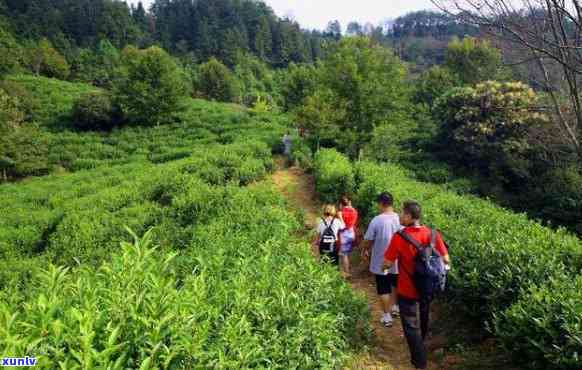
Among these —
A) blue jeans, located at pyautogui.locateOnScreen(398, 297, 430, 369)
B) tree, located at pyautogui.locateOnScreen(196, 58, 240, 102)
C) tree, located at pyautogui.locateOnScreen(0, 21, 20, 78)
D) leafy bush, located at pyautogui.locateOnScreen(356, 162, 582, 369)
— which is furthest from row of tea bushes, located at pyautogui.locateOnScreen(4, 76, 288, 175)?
blue jeans, located at pyautogui.locateOnScreen(398, 297, 430, 369)

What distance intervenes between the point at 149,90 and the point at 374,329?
→ 28.1 metres

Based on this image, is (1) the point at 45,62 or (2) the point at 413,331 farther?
(1) the point at 45,62

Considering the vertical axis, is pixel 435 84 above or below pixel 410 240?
above

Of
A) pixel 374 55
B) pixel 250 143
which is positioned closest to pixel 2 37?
pixel 250 143

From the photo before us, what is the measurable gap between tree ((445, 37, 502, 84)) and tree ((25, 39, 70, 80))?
41925 millimetres

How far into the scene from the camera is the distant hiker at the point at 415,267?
3.95 meters

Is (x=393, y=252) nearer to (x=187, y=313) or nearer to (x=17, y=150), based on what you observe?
(x=187, y=313)

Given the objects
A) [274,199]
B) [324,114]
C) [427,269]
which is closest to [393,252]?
[427,269]

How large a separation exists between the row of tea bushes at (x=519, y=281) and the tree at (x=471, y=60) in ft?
91.5

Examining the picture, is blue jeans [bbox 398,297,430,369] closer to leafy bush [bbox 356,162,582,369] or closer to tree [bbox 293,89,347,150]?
leafy bush [bbox 356,162,582,369]

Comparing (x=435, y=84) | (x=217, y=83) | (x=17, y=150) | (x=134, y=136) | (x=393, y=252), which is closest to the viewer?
(x=393, y=252)

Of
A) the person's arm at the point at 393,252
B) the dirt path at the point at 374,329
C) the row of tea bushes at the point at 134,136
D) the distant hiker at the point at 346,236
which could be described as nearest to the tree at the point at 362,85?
the row of tea bushes at the point at 134,136

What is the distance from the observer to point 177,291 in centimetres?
266

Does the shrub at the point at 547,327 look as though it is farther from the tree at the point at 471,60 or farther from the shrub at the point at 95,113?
the tree at the point at 471,60
